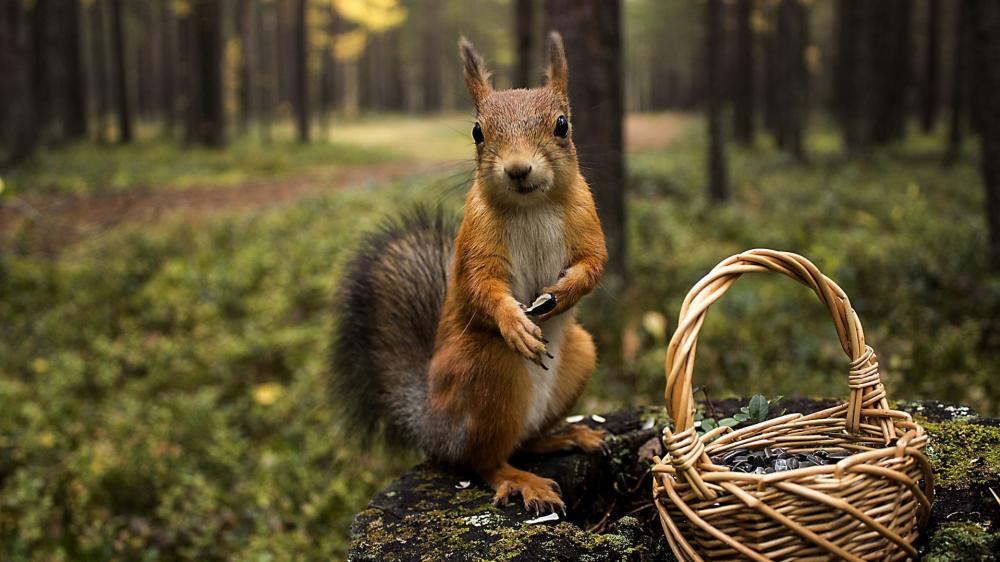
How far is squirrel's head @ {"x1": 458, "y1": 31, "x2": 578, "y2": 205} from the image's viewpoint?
199 cm

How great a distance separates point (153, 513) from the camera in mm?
4336

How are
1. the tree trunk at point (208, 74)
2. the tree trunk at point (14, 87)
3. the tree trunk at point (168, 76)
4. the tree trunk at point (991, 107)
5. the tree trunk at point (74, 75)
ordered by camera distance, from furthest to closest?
1. the tree trunk at point (168, 76)
2. the tree trunk at point (74, 75)
3. the tree trunk at point (208, 74)
4. the tree trunk at point (14, 87)
5. the tree trunk at point (991, 107)

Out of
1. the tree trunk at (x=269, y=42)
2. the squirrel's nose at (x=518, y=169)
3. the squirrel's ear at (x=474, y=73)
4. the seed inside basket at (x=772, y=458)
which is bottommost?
the seed inside basket at (x=772, y=458)

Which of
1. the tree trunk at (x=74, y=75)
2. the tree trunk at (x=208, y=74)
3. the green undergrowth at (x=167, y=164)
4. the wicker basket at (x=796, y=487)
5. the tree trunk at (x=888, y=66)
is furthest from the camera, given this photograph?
the tree trunk at (x=74, y=75)

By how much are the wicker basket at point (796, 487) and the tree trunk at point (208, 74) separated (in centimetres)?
1603

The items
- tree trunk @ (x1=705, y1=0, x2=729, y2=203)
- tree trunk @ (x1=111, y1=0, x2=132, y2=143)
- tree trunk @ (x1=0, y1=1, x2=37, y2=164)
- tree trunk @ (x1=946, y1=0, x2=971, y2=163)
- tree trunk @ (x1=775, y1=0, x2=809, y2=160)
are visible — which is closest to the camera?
tree trunk @ (x1=705, y1=0, x2=729, y2=203)

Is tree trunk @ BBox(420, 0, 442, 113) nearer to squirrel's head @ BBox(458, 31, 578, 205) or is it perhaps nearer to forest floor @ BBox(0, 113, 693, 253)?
forest floor @ BBox(0, 113, 693, 253)

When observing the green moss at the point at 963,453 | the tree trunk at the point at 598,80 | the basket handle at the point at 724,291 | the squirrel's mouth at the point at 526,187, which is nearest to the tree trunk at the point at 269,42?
the tree trunk at the point at 598,80

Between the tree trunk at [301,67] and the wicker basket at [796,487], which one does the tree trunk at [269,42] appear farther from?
the wicker basket at [796,487]

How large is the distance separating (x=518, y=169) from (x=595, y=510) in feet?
4.01


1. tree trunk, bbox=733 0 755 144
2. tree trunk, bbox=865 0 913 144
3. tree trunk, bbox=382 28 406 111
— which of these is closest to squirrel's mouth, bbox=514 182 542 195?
tree trunk, bbox=865 0 913 144

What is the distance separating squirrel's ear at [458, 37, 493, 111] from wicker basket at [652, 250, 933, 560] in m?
0.85

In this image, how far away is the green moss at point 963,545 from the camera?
1.78m

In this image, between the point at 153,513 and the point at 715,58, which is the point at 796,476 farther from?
the point at 715,58
